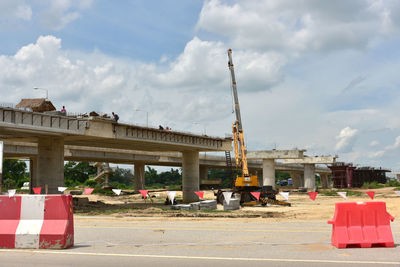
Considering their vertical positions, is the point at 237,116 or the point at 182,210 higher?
the point at 237,116

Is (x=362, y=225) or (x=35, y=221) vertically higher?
(x=35, y=221)

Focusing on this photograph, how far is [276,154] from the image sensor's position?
7412 cm

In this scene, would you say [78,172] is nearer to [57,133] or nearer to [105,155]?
[105,155]

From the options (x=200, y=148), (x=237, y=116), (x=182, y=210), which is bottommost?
(x=182, y=210)

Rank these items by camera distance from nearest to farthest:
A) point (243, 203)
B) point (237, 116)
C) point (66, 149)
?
point (243, 203) → point (237, 116) → point (66, 149)

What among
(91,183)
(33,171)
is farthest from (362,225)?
(91,183)

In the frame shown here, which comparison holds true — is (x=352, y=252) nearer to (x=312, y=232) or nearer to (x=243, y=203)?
(x=312, y=232)

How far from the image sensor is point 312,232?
15.0 m

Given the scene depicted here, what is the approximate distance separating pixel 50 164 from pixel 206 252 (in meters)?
27.8

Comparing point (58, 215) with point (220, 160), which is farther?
point (220, 160)

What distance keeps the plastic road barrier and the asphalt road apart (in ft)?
0.88

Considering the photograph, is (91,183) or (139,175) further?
(91,183)

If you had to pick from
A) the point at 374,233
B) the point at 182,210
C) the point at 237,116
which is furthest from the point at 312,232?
the point at 237,116

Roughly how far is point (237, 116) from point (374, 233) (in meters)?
38.2
